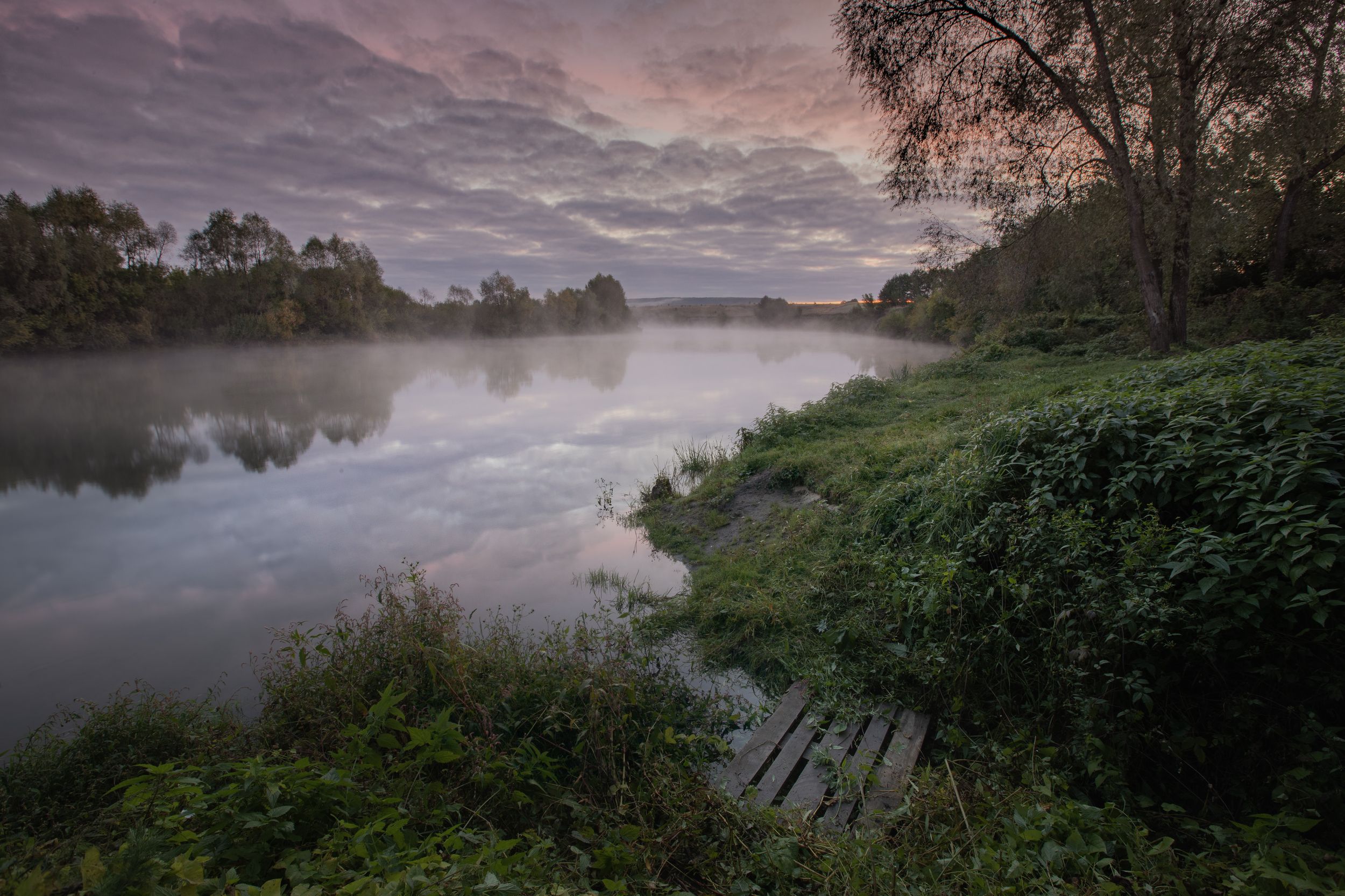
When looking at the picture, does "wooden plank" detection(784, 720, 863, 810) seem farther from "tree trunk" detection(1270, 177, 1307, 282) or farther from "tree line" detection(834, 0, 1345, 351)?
"tree trunk" detection(1270, 177, 1307, 282)

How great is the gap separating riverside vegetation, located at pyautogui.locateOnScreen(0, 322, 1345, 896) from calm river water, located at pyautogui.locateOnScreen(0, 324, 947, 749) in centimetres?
157

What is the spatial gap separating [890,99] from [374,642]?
14.3m

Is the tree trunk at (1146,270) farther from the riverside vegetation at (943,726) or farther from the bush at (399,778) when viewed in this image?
the bush at (399,778)

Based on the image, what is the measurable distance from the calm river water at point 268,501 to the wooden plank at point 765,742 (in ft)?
9.47

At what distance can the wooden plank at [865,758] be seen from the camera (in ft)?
10.1

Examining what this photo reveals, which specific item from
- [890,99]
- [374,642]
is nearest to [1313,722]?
[374,642]

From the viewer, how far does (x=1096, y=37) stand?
11.2 metres

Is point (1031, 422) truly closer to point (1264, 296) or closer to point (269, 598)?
point (269, 598)

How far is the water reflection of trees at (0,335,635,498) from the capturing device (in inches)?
546

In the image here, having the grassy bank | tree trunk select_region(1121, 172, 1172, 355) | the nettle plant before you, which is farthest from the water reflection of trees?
tree trunk select_region(1121, 172, 1172, 355)

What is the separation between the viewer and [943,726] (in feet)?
12.1

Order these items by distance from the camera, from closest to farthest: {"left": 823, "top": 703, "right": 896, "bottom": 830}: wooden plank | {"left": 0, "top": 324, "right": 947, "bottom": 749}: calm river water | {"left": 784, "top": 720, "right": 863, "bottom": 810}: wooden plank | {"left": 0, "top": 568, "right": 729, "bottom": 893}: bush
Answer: {"left": 0, "top": 568, "right": 729, "bottom": 893}: bush < {"left": 823, "top": 703, "right": 896, "bottom": 830}: wooden plank < {"left": 784, "top": 720, "right": 863, "bottom": 810}: wooden plank < {"left": 0, "top": 324, "right": 947, "bottom": 749}: calm river water

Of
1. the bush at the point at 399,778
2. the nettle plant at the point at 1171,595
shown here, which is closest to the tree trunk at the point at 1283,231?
the nettle plant at the point at 1171,595

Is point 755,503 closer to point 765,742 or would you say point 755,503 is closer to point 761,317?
point 765,742
